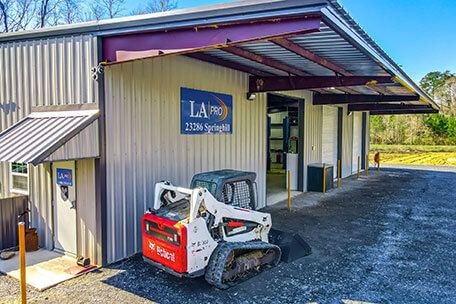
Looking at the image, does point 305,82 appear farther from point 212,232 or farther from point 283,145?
point 283,145

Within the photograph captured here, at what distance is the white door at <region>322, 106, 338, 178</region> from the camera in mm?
13016

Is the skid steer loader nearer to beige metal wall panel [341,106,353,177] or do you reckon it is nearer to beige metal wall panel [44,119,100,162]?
beige metal wall panel [44,119,100,162]

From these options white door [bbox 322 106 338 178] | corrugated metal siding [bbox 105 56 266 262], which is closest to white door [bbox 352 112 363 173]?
white door [bbox 322 106 338 178]

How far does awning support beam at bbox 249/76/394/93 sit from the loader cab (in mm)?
3180

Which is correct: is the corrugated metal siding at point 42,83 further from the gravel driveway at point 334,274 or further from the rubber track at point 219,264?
the rubber track at point 219,264

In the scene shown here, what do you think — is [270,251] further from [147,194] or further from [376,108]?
[376,108]

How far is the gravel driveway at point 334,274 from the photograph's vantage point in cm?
403

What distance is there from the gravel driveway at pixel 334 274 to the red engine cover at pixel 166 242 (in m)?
0.42

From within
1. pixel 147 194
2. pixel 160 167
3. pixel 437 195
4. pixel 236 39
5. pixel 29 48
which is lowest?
pixel 437 195

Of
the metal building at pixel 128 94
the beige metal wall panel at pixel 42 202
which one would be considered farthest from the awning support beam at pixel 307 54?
the beige metal wall panel at pixel 42 202

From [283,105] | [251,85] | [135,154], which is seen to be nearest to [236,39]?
[135,154]

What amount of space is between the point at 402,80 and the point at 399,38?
43.9 m

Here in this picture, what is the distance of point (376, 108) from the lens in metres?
14.5

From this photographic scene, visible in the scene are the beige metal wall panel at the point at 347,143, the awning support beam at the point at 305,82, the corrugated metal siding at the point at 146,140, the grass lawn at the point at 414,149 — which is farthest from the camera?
the grass lawn at the point at 414,149
